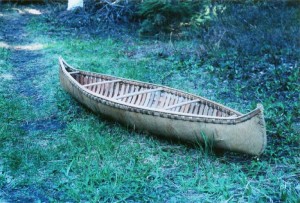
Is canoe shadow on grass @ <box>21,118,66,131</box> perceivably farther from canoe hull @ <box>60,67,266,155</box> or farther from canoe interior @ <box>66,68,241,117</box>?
canoe interior @ <box>66,68,241,117</box>

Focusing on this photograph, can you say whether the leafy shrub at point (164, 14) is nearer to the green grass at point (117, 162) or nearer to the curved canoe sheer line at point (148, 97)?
the green grass at point (117, 162)

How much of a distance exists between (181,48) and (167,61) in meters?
0.73

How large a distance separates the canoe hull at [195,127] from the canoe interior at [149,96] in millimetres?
177

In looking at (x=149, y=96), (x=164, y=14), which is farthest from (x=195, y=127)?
(x=164, y=14)

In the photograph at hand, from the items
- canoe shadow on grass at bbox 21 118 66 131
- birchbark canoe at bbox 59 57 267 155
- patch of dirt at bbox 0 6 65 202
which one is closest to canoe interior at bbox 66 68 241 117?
birchbark canoe at bbox 59 57 267 155

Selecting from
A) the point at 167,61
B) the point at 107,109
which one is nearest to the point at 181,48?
the point at 167,61

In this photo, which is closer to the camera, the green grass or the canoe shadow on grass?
the green grass

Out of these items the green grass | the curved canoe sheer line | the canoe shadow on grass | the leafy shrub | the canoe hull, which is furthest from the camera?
the leafy shrub

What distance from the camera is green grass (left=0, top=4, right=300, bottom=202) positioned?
355cm

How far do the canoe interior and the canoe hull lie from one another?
→ 18 cm

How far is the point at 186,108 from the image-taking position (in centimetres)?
486

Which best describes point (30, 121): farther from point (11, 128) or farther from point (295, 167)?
point (295, 167)

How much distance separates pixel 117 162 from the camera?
4051 mm

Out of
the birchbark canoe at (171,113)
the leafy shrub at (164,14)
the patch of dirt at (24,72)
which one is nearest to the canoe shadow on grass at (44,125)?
the patch of dirt at (24,72)
